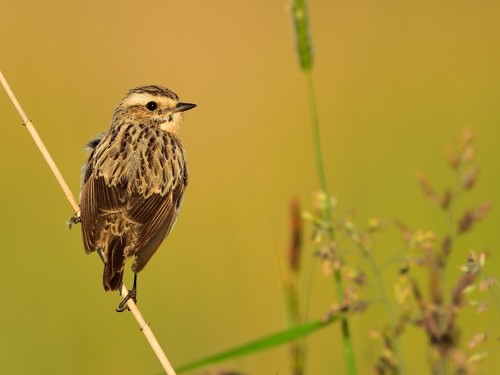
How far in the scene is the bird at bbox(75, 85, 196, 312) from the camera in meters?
4.43

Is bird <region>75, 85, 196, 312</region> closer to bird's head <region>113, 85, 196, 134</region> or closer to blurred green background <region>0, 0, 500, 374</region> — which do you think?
bird's head <region>113, 85, 196, 134</region>

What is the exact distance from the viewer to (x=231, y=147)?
947 centimetres

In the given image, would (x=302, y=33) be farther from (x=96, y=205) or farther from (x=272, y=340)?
(x=96, y=205)

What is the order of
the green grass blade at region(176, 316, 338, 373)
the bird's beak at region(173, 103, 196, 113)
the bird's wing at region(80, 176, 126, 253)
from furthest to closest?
the bird's beak at region(173, 103, 196, 113) → the bird's wing at region(80, 176, 126, 253) → the green grass blade at region(176, 316, 338, 373)

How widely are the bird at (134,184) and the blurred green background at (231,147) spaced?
1.69 feet

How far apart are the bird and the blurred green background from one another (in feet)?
1.69

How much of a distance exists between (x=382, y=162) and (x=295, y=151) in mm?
1696

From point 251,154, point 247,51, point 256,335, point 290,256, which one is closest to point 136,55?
point 247,51

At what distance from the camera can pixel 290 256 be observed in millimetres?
3959

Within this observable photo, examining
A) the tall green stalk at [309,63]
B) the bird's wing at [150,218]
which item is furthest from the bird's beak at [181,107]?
the tall green stalk at [309,63]

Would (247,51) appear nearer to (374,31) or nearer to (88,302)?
(374,31)

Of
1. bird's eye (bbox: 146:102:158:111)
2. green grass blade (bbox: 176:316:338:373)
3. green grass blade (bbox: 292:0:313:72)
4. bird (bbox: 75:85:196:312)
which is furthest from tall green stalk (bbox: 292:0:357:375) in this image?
bird's eye (bbox: 146:102:158:111)

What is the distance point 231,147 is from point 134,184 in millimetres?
4795

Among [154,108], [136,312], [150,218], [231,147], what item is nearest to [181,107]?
[154,108]
